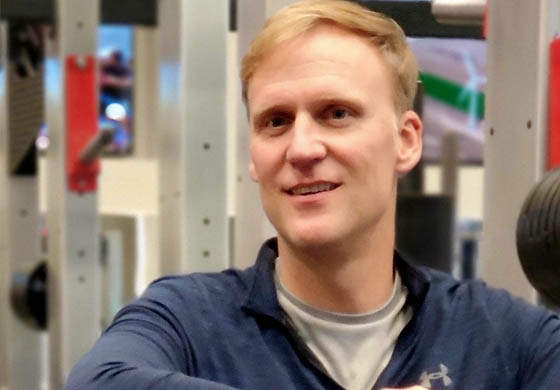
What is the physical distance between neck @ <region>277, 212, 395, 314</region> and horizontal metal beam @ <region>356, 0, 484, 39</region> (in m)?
0.38

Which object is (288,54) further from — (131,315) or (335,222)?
(131,315)

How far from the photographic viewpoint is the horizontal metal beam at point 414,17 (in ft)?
5.22

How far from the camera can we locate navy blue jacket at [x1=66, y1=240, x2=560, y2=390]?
1.29m

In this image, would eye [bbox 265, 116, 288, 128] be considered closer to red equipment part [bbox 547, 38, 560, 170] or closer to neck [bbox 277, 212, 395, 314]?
neck [bbox 277, 212, 395, 314]

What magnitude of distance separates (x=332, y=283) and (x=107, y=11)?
7.65 ft

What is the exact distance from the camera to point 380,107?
1.34m

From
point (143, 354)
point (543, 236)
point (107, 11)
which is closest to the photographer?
point (543, 236)

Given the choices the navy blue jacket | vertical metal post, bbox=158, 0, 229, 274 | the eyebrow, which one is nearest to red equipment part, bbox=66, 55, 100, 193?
vertical metal post, bbox=158, 0, 229, 274

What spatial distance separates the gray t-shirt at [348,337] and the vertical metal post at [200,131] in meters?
0.74

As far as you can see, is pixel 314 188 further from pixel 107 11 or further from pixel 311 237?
pixel 107 11

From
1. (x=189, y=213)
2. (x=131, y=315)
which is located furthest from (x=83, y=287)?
(x=131, y=315)

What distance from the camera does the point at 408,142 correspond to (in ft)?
4.69

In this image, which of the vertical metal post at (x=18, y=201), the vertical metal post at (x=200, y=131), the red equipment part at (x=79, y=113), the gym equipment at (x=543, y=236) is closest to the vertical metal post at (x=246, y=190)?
the vertical metal post at (x=200, y=131)

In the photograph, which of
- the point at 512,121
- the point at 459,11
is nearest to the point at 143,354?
the point at 512,121
